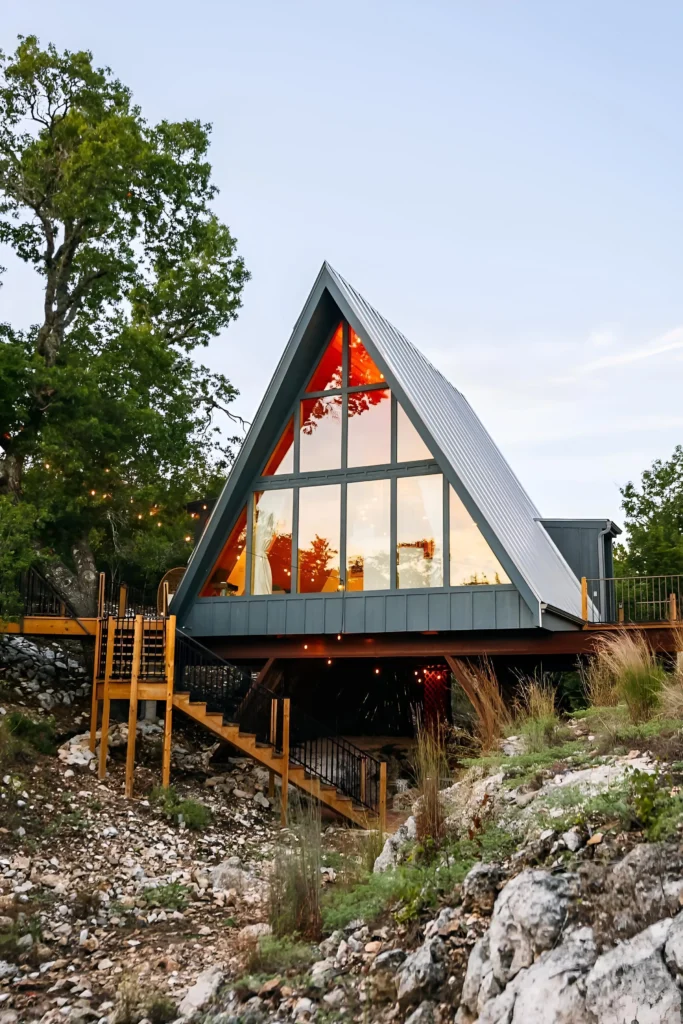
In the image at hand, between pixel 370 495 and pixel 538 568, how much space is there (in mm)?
2992

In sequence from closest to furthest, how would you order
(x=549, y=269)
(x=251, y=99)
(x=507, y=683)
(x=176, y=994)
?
A: (x=176, y=994) → (x=507, y=683) → (x=251, y=99) → (x=549, y=269)

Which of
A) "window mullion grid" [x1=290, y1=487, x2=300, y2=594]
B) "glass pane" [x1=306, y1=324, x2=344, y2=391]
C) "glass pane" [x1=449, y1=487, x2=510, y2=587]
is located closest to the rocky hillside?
"glass pane" [x1=449, y1=487, x2=510, y2=587]

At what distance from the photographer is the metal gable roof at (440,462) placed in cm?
1353

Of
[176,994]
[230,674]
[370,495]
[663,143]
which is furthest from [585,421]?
[176,994]

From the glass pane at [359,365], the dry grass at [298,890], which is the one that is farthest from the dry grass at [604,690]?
the glass pane at [359,365]

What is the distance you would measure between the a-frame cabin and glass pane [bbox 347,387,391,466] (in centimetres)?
2

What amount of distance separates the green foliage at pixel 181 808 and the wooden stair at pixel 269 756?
1.06m

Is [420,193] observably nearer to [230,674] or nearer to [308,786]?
[230,674]

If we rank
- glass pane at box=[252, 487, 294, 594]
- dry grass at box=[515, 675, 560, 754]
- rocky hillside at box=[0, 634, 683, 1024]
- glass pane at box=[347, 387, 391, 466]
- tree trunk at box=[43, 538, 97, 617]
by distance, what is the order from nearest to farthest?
1. rocky hillside at box=[0, 634, 683, 1024]
2. dry grass at box=[515, 675, 560, 754]
3. glass pane at box=[347, 387, 391, 466]
4. glass pane at box=[252, 487, 294, 594]
5. tree trunk at box=[43, 538, 97, 617]

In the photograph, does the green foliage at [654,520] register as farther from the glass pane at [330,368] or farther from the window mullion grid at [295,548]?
the window mullion grid at [295,548]

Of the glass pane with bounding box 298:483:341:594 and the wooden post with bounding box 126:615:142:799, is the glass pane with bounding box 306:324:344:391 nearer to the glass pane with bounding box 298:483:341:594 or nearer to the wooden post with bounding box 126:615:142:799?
the glass pane with bounding box 298:483:341:594

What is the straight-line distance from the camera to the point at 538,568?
583 inches

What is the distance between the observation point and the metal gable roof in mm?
13531

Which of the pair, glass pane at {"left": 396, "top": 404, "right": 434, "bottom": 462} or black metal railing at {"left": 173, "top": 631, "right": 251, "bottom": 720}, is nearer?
black metal railing at {"left": 173, "top": 631, "right": 251, "bottom": 720}
